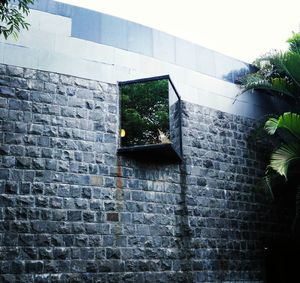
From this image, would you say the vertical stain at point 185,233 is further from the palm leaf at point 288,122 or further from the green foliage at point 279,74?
the green foliage at point 279,74

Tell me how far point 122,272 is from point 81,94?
11.4ft

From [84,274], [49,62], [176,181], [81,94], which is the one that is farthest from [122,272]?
[49,62]

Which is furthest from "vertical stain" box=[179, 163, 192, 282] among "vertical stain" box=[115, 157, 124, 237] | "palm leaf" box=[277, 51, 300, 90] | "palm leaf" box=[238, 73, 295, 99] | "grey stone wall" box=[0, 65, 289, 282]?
"palm leaf" box=[277, 51, 300, 90]

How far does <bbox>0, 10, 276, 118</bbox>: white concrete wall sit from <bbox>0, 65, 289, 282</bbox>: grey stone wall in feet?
0.75

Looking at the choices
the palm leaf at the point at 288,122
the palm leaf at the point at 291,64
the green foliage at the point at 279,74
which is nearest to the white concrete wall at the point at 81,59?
the green foliage at the point at 279,74

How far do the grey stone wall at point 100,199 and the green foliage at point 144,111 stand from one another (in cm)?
24

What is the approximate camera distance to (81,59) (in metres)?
8.88

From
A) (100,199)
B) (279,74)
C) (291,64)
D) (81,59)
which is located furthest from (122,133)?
(279,74)

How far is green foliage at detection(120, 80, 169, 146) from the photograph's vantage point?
888cm

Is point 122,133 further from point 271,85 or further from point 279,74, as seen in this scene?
point 279,74

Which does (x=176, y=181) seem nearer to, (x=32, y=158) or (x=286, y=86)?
(x=32, y=158)

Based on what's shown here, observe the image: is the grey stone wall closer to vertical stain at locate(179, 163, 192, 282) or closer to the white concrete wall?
vertical stain at locate(179, 163, 192, 282)

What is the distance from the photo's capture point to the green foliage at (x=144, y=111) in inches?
350

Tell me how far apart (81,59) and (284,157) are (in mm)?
4672
